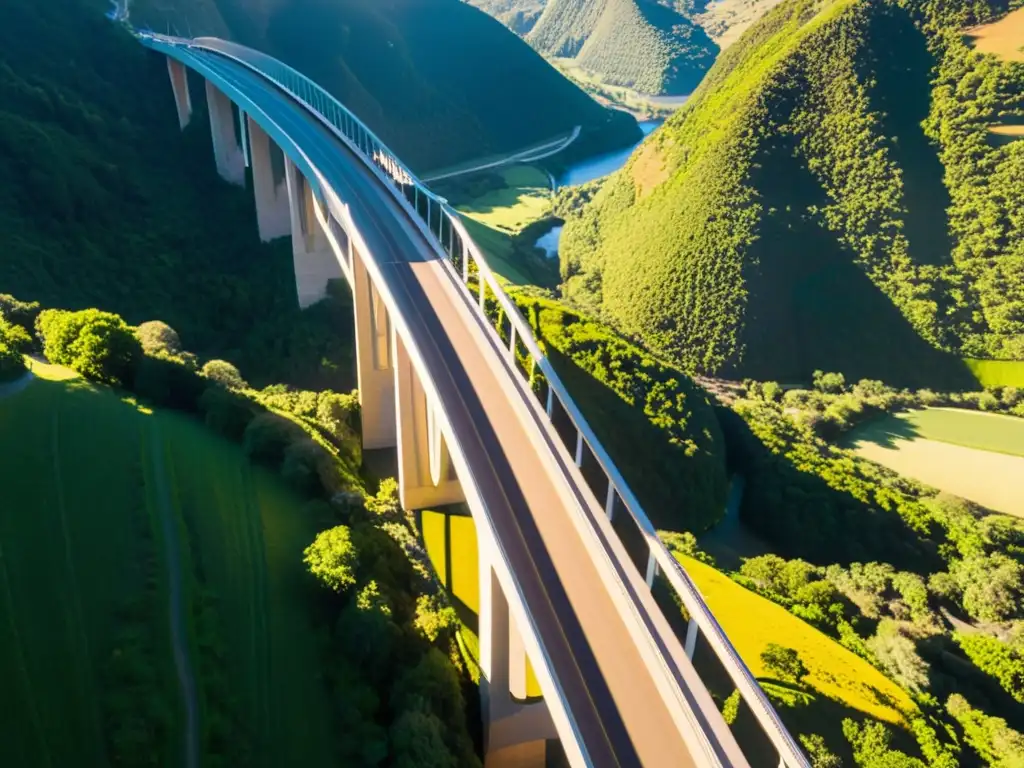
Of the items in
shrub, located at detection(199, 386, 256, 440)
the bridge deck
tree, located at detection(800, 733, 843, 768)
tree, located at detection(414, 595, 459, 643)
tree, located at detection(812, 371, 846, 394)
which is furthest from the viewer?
tree, located at detection(812, 371, 846, 394)

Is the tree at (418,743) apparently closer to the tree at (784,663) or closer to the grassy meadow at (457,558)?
the grassy meadow at (457,558)

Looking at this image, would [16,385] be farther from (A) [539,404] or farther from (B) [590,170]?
(B) [590,170]

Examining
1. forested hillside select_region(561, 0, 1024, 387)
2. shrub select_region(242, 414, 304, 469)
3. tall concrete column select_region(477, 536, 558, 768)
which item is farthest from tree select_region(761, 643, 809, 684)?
forested hillside select_region(561, 0, 1024, 387)

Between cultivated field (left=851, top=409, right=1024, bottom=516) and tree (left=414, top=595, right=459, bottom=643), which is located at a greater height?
tree (left=414, top=595, right=459, bottom=643)

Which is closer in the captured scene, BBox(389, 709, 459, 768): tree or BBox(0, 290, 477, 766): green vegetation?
BBox(0, 290, 477, 766): green vegetation

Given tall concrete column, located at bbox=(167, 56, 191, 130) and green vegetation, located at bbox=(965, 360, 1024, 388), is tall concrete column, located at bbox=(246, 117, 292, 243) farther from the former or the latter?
green vegetation, located at bbox=(965, 360, 1024, 388)

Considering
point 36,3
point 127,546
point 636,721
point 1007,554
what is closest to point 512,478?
point 636,721
